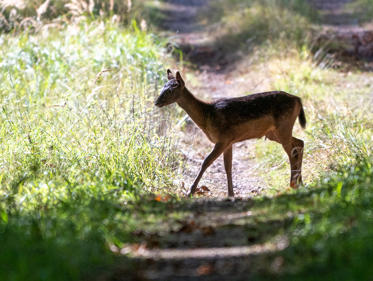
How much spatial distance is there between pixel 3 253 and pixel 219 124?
3873 millimetres

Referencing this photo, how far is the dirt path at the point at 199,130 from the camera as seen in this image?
8695mm

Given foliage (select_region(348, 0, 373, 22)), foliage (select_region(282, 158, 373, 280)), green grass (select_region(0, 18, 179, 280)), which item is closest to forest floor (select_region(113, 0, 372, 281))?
foliage (select_region(282, 158, 373, 280))

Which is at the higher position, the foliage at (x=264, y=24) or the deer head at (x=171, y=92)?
the deer head at (x=171, y=92)

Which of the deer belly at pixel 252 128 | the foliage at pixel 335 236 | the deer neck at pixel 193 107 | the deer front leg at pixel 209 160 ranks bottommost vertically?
the deer front leg at pixel 209 160

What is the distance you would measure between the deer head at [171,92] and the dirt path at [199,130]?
1.14m

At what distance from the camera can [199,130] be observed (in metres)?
10.7

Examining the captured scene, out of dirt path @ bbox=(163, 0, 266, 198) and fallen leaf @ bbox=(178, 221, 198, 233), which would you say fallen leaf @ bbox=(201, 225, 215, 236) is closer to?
fallen leaf @ bbox=(178, 221, 198, 233)

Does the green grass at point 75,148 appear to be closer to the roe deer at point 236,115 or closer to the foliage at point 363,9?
the roe deer at point 236,115

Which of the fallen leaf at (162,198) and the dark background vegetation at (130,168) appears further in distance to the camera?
the fallen leaf at (162,198)

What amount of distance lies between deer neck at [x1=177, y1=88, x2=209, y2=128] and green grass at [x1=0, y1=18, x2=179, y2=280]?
0.54m

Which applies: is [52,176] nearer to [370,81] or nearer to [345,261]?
[345,261]

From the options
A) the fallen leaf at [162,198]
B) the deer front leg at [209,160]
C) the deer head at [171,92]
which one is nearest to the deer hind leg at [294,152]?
the deer front leg at [209,160]

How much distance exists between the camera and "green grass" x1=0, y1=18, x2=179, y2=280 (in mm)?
4395

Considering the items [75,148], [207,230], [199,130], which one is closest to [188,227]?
[207,230]
